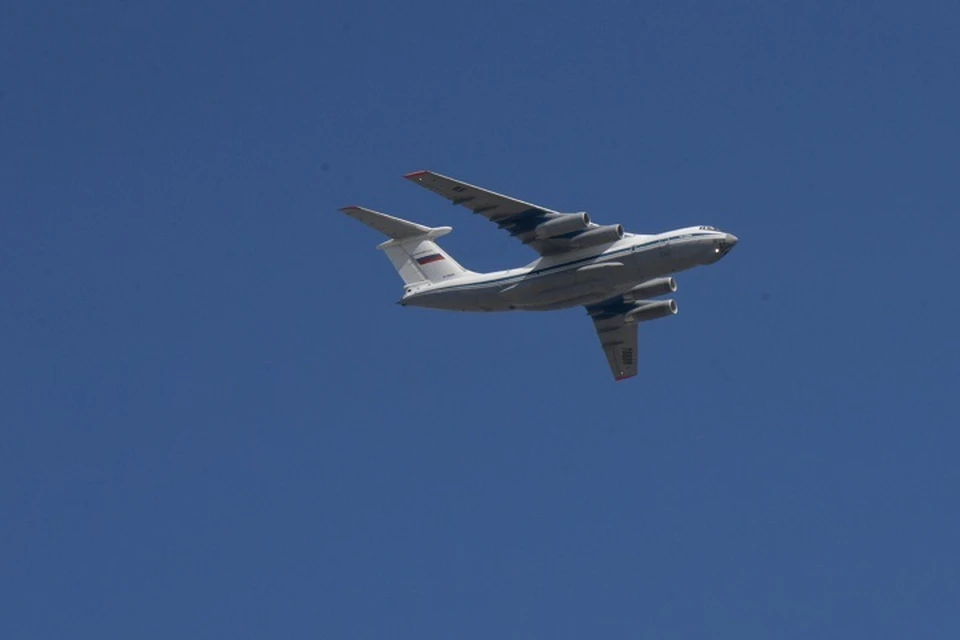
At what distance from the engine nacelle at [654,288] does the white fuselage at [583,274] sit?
107 cm

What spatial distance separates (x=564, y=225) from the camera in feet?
99.1

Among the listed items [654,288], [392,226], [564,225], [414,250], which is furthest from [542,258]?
[392,226]

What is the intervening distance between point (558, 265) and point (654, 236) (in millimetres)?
1839

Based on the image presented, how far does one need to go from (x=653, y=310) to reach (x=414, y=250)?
4.86 metres

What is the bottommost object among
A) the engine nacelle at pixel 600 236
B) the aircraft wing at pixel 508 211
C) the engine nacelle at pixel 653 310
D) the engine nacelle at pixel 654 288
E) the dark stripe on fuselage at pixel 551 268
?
the engine nacelle at pixel 653 310

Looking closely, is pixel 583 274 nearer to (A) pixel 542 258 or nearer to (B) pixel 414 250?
(A) pixel 542 258

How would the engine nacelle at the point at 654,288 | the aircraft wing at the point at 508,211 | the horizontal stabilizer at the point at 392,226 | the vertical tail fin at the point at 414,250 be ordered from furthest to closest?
the vertical tail fin at the point at 414,250, the horizontal stabilizer at the point at 392,226, the engine nacelle at the point at 654,288, the aircraft wing at the point at 508,211

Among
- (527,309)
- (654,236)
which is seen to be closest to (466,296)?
(527,309)

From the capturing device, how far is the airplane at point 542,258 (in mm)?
29875

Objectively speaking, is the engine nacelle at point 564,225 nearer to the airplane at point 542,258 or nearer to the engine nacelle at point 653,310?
the airplane at point 542,258

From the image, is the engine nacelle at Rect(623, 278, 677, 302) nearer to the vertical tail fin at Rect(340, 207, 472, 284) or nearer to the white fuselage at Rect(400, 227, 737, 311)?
the white fuselage at Rect(400, 227, 737, 311)

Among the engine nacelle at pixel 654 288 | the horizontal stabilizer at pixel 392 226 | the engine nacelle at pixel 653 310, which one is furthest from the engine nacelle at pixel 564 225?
the engine nacelle at pixel 653 310

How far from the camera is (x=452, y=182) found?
30.0 m

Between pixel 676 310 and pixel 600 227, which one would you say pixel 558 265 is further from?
pixel 676 310
